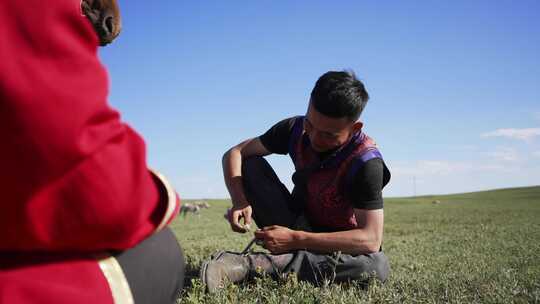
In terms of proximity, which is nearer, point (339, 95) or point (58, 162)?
point (58, 162)

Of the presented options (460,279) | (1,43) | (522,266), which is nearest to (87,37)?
(1,43)

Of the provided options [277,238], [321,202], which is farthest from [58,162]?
[321,202]

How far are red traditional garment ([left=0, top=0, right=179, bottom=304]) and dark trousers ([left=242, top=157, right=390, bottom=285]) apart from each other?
268 centimetres

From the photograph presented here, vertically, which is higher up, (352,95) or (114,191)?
(352,95)

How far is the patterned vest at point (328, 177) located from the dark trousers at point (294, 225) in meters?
0.19

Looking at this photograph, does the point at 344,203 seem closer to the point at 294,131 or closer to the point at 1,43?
the point at 294,131

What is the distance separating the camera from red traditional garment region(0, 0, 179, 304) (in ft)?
3.99

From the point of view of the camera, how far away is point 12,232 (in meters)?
1.31

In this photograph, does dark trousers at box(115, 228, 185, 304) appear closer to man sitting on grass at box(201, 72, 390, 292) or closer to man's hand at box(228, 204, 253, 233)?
man sitting on grass at box(201, 72, 390, 292)

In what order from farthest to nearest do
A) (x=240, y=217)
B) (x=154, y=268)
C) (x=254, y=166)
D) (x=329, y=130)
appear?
1. (x=254, y=166)
2. (x=240, y=217)
3. (x=329, y=130)
4. (x=154, y=268)

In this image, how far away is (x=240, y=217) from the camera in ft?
15.1

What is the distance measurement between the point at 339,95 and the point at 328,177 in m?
0.74

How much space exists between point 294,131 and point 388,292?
185cm

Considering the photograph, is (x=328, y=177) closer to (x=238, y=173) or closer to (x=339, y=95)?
(x=339, y=95)
